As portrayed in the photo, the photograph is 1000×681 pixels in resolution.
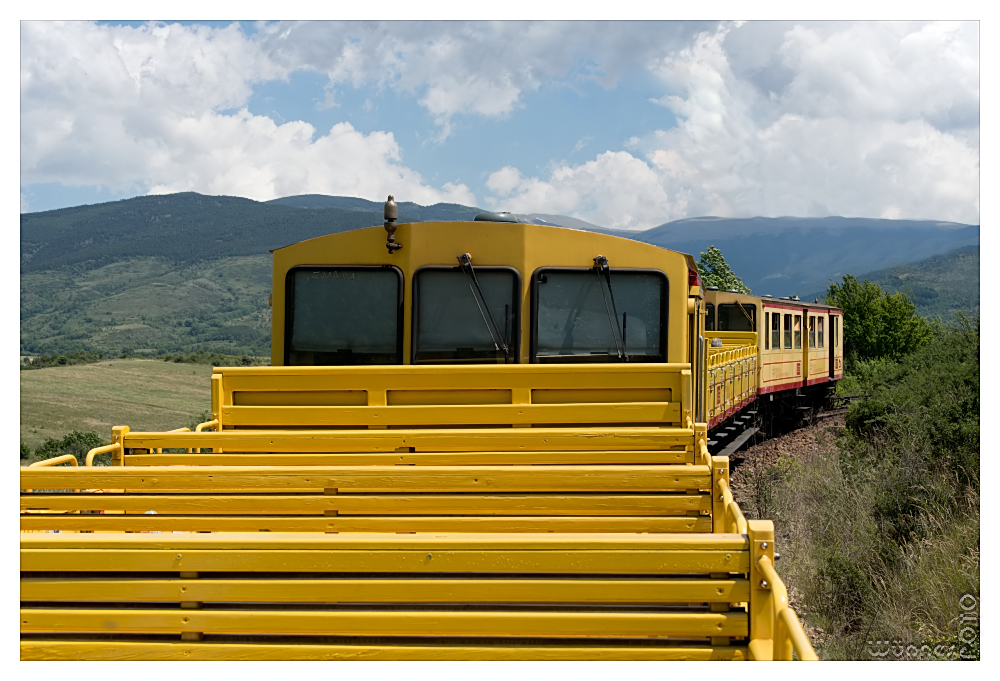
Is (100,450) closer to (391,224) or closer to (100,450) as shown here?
(100,450)

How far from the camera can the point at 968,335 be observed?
13.5 m

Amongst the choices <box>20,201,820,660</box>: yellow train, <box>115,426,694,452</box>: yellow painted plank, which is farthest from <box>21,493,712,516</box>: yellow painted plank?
<box>115,426,694,452</box>: yellow painted plank

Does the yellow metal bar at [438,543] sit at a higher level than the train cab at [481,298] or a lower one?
lower

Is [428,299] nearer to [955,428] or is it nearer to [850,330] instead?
[955,428]

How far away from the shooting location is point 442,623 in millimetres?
2314

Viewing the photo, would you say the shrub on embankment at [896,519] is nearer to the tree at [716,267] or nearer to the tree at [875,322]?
the tree at [875,322]

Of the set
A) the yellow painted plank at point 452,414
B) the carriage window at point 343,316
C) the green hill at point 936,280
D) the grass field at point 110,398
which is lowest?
the grass field at point 110,398

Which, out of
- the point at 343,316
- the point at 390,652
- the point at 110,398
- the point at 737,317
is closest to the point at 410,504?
the point at 390,652

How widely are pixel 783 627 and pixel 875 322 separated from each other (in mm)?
38563

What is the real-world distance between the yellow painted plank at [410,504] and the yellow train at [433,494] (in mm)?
10

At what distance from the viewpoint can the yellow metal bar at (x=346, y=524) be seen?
3098mm

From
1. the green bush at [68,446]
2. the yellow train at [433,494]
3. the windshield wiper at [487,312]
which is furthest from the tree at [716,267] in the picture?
the windshield wiper at [487,312]

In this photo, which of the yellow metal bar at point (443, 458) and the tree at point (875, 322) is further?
the tree at point (875, 322)

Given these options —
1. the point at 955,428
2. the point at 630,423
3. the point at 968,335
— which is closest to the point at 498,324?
the point at 630,423
